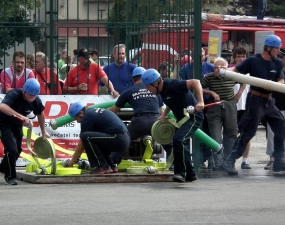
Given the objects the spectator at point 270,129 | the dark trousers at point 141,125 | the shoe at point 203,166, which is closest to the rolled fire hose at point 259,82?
the dark trousers at point 141,125

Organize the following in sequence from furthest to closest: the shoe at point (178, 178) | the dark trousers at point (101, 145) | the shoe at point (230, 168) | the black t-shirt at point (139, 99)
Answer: the shoe at point (230, 168)
the black t-shirt at point (139, 99)
the dark trousers at point (101, 145)
the shoe at point (178, 178)

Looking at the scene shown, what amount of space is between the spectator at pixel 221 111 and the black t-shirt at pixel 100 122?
5.40 feet

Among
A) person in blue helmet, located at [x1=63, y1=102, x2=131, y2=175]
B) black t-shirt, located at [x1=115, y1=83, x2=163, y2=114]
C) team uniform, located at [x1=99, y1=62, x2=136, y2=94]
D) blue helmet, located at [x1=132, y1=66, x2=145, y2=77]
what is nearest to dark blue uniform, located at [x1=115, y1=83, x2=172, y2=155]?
black t-shirt, located at [x1=115, y1=83, x2=163, y2=114]

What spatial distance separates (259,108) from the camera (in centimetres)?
1363

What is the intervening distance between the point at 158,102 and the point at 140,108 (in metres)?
0.40

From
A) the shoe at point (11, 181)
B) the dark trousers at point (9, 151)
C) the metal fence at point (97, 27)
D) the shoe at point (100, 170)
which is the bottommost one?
the shoe at point (11, 181)

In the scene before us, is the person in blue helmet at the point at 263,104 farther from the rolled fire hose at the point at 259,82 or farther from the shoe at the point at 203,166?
the rolled fire hose at the point at 259,82

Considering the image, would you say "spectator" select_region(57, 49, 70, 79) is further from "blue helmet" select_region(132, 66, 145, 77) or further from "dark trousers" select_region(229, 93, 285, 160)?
"dark trousers" select_region(229, 93, 285, 160)

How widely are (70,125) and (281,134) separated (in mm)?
3167

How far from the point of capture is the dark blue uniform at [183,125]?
39.9 ft

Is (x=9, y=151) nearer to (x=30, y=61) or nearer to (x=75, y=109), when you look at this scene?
(x=75, y=109)

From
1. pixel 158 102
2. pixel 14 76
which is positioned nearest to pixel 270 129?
pixel 158 102

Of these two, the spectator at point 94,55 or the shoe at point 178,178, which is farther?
the spectator at point 94,55

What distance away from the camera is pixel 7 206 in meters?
10.1
